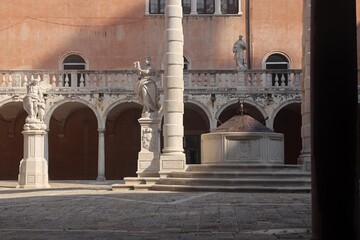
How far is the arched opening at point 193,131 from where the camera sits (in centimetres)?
3141

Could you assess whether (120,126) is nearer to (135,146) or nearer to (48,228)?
(135,146)

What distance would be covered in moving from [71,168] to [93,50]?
5867 mm

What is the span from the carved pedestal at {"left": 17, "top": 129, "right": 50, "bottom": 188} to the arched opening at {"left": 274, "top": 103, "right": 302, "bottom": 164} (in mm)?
13683

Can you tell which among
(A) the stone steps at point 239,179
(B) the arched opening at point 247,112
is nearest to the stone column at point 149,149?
(A) the stone steps at point 239,179

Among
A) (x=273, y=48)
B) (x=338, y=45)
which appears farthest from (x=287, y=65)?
(x=338, y=45)

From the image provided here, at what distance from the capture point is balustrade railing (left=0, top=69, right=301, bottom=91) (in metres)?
27.6

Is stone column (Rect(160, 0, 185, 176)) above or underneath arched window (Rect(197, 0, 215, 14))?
underneath

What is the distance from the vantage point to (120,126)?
104 feet

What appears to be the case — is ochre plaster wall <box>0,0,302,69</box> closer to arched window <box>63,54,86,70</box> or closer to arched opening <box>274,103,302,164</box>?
arched window <box>63,54,86,70</box>

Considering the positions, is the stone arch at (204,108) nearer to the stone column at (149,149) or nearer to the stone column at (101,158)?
the stone column at (101,158)

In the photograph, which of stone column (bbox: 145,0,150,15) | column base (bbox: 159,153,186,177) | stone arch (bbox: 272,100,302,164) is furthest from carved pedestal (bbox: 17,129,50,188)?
stone arch (bbox: 272,100,302,164)

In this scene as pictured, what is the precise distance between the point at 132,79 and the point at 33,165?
8444mm

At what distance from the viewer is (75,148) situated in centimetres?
3164

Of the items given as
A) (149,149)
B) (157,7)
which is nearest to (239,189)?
(149,149)
